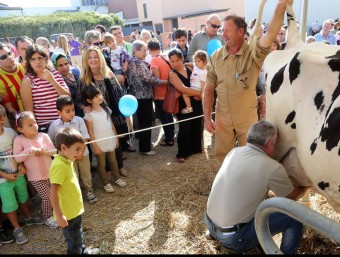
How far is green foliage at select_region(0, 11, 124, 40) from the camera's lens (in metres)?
33.6

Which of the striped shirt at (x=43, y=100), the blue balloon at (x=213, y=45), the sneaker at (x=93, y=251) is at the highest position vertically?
the blue balloon at (x=213, y=45)

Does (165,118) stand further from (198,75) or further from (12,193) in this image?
(12,193)

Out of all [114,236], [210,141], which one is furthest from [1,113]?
[210,141]

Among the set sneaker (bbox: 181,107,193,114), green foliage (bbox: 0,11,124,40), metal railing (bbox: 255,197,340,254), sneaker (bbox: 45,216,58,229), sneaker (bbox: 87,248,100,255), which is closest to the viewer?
metal railing (bbox: 255,197,340,254)

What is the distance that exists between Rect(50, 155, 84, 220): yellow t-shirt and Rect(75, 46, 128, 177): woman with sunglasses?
4.55ft

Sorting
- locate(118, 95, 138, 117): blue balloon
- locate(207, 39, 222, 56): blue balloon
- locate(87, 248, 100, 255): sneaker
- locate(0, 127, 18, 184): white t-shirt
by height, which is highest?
locate(207, 39, 222, 56): blue balloon

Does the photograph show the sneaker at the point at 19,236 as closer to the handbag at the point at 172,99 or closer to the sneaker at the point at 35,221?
the sneaker at the point at 35,221

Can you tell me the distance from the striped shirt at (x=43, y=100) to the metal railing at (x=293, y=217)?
2.74m

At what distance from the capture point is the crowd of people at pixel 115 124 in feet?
7.43

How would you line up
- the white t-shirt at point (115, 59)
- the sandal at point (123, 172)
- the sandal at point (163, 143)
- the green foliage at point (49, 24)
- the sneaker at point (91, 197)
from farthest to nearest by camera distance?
the green foliage at point (49, 24) < the sandal at point (163, 143) < the white t-shirt at point (115, 59) < the sandal at point (123, 172) < the sneaker at point (91, 197)

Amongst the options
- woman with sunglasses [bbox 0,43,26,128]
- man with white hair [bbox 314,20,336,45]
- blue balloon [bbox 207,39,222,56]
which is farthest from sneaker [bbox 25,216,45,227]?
man with white hair [bbox 314,20,336,45]

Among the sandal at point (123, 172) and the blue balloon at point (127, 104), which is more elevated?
the blue balloon at point (127, 104)

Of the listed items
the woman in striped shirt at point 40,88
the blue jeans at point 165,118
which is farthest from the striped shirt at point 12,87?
the blue jeans at point 165,118

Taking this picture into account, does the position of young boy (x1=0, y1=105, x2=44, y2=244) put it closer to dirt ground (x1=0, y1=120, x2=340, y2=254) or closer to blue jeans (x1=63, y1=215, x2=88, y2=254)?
dirt ground (x1=0, y1=120, x2=340, y2=254)
